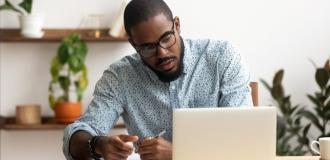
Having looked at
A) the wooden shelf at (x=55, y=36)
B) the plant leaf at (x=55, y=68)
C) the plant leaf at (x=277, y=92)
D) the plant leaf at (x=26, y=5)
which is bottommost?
the plant leaf at (x=277, y=92)

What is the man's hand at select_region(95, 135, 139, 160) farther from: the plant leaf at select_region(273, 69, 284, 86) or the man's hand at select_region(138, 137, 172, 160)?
the plant leaf at select_region(273, 69, 284, 86)

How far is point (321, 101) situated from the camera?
328 centimetres

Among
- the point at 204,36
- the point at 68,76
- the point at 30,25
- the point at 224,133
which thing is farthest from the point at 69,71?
the point at 224,133

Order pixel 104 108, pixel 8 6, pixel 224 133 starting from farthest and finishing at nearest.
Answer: pixel 8 6, pixel 104 108, pixel 224 133

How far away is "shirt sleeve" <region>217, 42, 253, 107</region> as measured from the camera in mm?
1911

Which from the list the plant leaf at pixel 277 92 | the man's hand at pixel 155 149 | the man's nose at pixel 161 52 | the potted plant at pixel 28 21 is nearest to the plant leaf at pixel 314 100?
the plant leaf at pixel 277 92

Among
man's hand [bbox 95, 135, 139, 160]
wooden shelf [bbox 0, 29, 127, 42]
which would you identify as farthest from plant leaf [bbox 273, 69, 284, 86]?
man's hand [bbox 95, 135, 139, 160]

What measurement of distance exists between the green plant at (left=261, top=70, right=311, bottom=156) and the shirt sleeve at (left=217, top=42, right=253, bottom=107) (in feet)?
4.36

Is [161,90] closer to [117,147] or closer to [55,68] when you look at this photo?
[117,147]

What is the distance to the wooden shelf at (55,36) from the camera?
3.31m

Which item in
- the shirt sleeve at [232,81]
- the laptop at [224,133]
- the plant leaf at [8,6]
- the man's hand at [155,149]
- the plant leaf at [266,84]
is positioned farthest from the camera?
the plant leaf at [266,84]

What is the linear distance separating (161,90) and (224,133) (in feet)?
2.03

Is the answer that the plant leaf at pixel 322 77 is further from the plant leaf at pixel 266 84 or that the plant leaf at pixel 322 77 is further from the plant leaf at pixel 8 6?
the plant leaf at pixel 8 6

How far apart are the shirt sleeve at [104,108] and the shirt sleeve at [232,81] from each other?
365 mm
